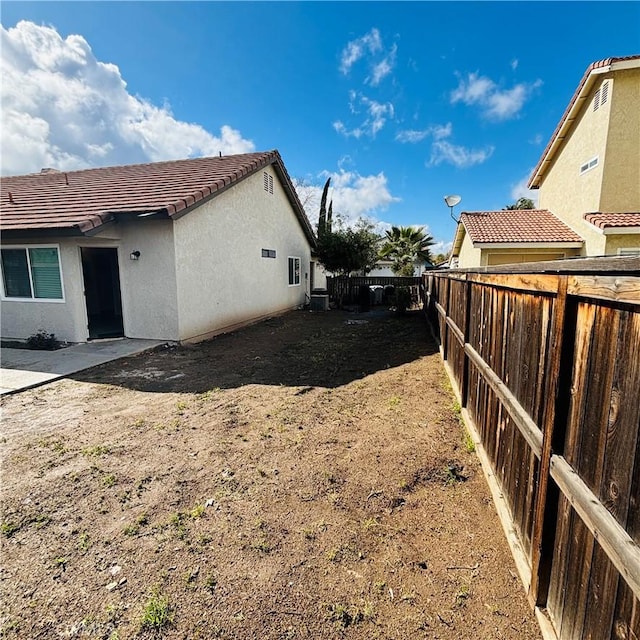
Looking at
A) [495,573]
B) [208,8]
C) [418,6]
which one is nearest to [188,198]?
[208,8]

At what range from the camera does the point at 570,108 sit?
12.2 metres

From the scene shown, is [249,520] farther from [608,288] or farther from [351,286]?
[351,286]

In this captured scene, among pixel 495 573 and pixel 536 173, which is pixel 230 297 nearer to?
pixel 495 573

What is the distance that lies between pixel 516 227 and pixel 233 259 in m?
11.1

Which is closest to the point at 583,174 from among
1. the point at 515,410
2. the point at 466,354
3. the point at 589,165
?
the point at 589,165

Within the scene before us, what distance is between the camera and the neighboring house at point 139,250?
8203 millimetres

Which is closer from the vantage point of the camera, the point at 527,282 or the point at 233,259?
the point at 527,282

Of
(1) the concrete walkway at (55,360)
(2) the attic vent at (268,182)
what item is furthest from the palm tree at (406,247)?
(1) the concrete walkway at (55,360)

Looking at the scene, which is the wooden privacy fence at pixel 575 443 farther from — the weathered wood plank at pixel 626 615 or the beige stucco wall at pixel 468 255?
the beige stucco wall at pixel 468 255

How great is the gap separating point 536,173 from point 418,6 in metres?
10.6

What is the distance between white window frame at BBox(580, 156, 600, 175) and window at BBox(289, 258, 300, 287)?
38.4 feet

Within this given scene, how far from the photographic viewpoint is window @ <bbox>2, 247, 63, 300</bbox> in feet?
27.2

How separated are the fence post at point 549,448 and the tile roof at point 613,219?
11626 millimetres

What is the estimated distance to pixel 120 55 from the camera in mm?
10773
